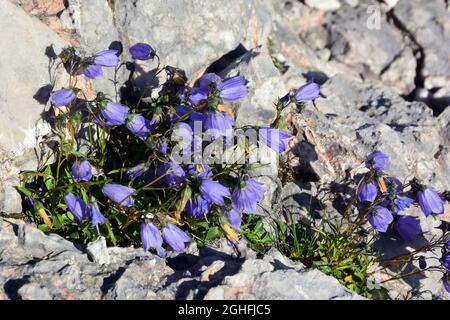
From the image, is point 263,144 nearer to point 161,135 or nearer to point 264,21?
point 161,135

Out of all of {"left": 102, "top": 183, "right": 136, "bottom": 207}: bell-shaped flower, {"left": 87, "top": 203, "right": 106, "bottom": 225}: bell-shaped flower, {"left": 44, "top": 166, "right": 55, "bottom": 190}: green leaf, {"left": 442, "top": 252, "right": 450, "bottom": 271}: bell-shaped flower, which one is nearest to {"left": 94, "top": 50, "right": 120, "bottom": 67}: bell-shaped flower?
{"left": 44, "top": 166, "right": 55, "bottom": 190}: green leaf

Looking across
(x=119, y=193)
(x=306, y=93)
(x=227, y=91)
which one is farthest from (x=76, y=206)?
(x=306, y=93)

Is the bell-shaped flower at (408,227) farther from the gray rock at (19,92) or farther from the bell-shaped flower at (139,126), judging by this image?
the gray rock at (19,92)

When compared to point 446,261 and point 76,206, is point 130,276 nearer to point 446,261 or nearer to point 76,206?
point 76,206

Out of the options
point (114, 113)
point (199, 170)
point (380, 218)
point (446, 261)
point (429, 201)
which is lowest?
point (446, 261)

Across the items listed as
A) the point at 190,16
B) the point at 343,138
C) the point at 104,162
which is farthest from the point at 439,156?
the point at 104,162

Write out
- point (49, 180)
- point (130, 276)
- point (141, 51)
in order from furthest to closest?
point (141, 51) < point (49, 180) < point (130, 276)
